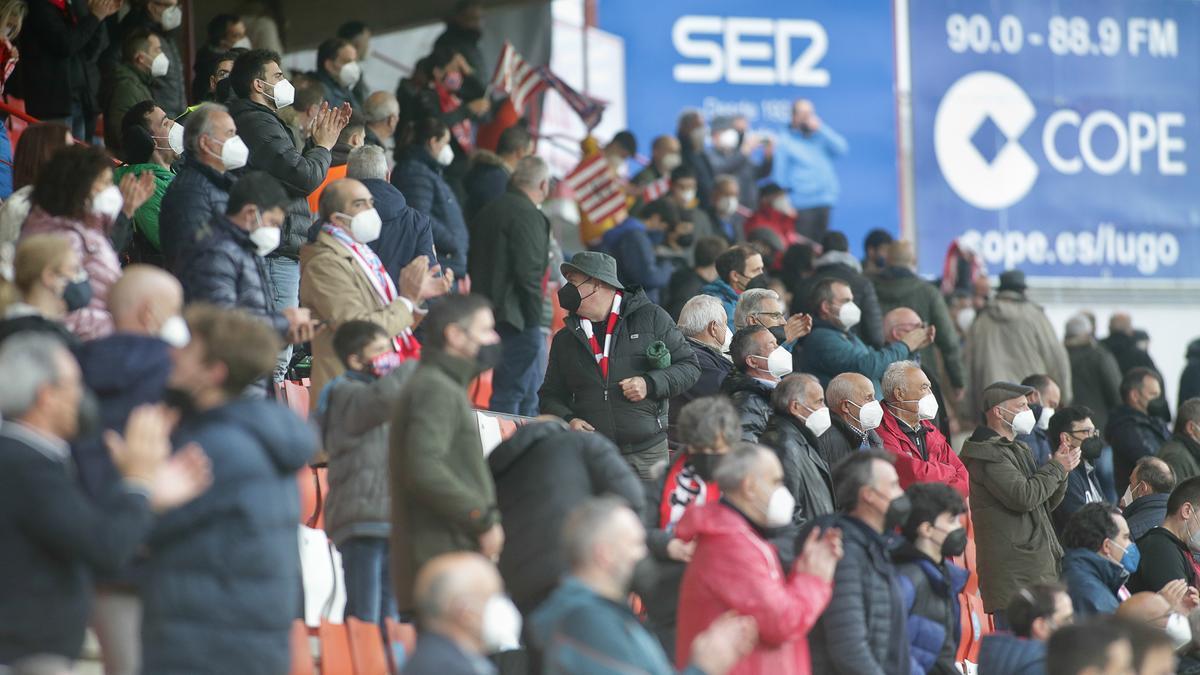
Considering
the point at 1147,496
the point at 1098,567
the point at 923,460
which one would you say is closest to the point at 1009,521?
the point at 923,460

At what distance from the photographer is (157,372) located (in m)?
6.35

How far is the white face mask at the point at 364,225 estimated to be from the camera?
881 cm

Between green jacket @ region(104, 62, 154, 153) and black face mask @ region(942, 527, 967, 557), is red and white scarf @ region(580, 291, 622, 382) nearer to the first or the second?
black face mask @ region(942, 527, 967, 557)

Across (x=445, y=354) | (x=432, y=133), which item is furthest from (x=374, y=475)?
(x=432, y=133)

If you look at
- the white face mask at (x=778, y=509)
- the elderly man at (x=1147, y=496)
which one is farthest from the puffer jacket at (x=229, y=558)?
the elderly man at (x=1147, y=496)

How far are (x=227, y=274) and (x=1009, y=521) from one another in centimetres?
463

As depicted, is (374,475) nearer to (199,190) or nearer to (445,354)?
(445,354)

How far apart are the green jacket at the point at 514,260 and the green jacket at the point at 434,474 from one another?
502 centimetres

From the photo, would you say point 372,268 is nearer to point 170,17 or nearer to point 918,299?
point 170,17

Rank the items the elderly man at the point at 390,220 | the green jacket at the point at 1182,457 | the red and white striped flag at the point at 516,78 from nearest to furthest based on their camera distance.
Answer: the elderly man at the point at 390,220 < the green jacket at the point at 1182,457 < the red and white striped flag at the point at 516,78

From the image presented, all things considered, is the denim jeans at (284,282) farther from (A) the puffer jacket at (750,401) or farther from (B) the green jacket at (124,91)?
(A) the puffer jacket at (750,401)

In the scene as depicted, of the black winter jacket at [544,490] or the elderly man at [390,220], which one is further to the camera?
the elderly man at [390,220]

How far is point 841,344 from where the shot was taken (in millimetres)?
11547

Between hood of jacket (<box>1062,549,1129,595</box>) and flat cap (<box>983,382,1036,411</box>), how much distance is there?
1.34 m
